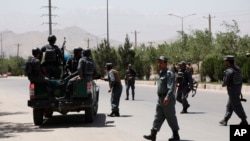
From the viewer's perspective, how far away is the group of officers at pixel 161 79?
10297mm

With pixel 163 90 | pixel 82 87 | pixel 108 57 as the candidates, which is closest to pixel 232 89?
pixel 163 90

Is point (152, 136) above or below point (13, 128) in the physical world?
above

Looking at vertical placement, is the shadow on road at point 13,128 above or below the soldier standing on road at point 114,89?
below

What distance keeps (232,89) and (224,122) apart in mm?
1076

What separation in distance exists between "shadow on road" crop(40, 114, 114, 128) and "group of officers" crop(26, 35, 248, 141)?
88 centimetres

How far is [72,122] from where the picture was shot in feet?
49.5

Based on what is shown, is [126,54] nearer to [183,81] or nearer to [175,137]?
[183,81]

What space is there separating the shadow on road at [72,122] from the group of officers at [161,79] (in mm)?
882

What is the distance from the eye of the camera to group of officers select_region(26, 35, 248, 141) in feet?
33.8

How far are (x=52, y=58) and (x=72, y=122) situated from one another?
6.46ft

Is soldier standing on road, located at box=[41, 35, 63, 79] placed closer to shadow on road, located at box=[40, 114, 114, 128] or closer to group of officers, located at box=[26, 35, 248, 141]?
group of officers, located at box=[26, 35, 248, 141]

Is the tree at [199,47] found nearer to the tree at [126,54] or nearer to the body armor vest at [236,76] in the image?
the tree at [126,54]

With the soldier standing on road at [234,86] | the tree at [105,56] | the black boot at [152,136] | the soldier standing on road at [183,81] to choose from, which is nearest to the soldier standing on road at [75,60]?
the soldier standing on road at [183,81]

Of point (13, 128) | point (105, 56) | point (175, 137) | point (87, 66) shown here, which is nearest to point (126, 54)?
point (105, 56)
